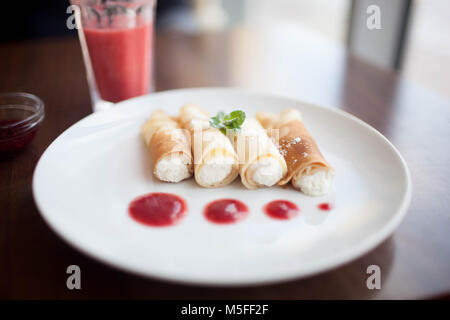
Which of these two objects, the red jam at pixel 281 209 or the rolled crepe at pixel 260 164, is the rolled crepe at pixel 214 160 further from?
the red jam at pixel 281 209

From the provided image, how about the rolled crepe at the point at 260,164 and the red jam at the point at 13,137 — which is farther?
the red jam at the point at 13,137

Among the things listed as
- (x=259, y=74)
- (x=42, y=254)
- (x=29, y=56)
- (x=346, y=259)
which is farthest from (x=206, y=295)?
(x=29, y=56)

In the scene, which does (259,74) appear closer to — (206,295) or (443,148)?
(443,148)

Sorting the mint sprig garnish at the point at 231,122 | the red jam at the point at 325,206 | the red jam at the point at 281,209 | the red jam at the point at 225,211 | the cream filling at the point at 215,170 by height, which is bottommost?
the red jam at the point at 225,211

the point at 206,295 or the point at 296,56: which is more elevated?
the point at 296,56

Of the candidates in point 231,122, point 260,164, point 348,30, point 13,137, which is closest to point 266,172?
point 260,164

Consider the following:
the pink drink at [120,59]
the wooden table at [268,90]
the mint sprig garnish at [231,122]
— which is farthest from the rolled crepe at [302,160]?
the pink drink at [120,59]
